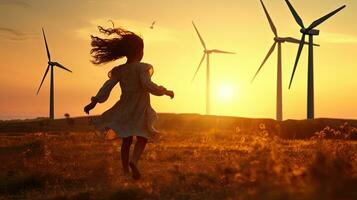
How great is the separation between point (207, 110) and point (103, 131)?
168ft

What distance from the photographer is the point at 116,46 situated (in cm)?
1211

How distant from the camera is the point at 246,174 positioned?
7906 mm

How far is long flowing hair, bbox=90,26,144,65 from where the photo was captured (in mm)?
12078

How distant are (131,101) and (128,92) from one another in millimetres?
189

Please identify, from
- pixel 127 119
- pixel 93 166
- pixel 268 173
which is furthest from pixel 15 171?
pixel 268 173

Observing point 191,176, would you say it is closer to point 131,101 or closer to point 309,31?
point 131,101

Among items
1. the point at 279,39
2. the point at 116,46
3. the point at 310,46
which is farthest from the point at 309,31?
the point at 116,46

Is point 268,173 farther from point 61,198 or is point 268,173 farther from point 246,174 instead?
point 61,198

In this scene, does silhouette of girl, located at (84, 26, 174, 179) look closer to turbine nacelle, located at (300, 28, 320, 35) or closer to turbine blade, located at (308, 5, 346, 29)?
turbine blade, located at (308, 5, 346, 29)

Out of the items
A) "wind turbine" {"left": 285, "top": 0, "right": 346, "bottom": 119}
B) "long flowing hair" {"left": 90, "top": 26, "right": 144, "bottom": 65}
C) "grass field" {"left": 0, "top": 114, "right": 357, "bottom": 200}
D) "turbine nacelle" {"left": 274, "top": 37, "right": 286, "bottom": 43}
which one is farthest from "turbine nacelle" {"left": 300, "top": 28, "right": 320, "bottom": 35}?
"long flowing hair" {"left": 90, "top": 26, "right": 144, "bottom": 65}

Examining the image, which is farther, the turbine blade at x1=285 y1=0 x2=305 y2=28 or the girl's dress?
the turbine blade at x1=285 y1=0 x2=305 y2=28

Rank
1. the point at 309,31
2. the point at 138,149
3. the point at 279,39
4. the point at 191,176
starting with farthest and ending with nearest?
the point at 279,39 → the point at 309,31 → the point at 138,149 → the point at 191,176

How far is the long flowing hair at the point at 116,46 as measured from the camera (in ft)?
39.6

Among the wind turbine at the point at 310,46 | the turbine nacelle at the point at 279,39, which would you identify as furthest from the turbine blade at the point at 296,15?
the turbine nacelle at the point at 279,39
